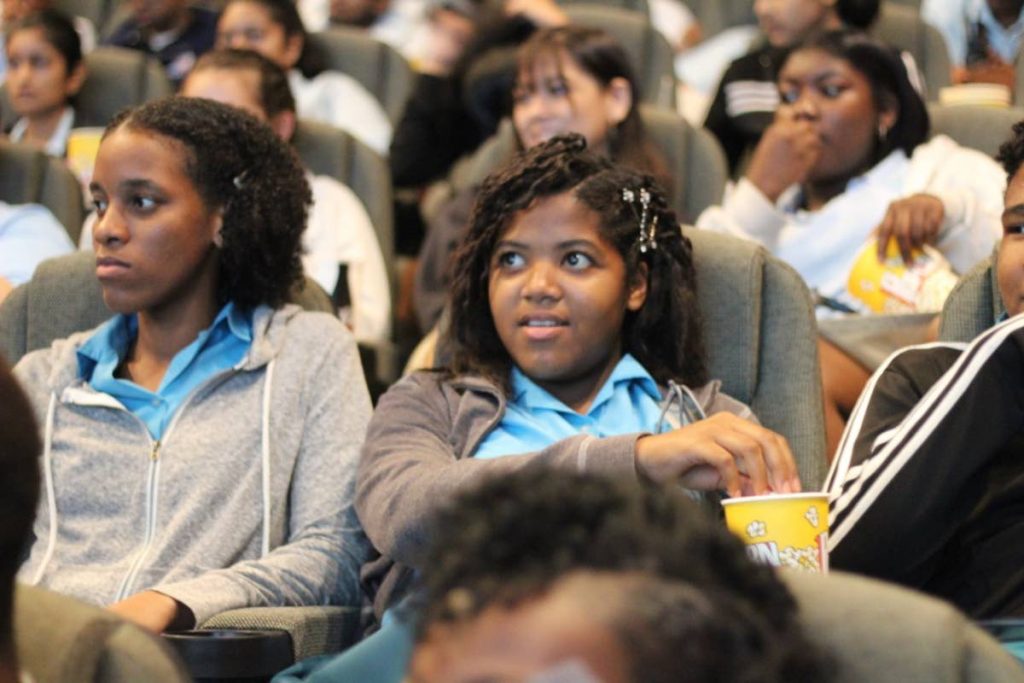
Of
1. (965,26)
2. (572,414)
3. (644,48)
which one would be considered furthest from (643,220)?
(965,26)

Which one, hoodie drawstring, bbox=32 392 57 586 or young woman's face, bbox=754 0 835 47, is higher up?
young woman's face, bbox=754 0 835 47

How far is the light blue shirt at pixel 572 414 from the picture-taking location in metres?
2.06

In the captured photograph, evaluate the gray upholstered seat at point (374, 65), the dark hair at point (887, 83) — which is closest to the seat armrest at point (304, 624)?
the dark hair at point (887, 83)

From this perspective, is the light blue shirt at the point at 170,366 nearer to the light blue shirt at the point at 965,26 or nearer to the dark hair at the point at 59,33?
the dark hair at the point at 59,33

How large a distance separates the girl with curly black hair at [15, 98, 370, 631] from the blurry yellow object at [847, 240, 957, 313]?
3.46ft

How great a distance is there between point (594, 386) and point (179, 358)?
0.62 m

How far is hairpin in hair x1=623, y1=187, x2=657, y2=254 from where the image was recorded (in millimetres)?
2189

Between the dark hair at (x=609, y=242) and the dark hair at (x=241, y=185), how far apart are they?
12.0 inches

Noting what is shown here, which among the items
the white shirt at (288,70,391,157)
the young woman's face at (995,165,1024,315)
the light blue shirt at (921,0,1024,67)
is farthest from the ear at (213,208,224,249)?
the light blue shirt at (921,0,1024,67)

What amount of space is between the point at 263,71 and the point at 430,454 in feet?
5.96

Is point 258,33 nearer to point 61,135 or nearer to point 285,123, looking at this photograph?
point 61,135

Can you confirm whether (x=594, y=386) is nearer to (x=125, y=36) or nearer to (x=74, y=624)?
(x=74, y=624)

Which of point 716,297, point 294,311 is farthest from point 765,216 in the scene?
point 294,311

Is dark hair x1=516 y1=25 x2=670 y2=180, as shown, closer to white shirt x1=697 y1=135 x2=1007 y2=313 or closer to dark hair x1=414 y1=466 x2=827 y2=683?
white shirt x1=697 y1=135 x2=1007 y2=313
